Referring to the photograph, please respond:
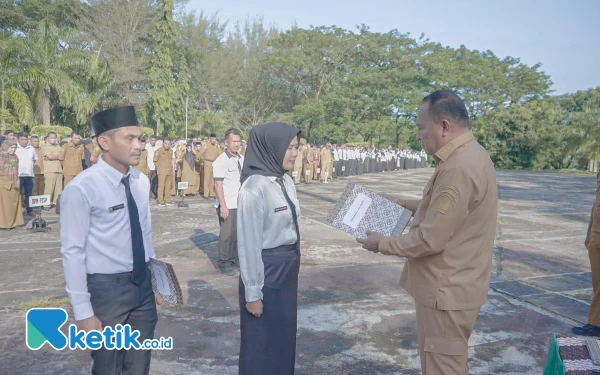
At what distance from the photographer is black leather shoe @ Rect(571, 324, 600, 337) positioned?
444cm

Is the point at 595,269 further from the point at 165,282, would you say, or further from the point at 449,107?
the point at 165,282

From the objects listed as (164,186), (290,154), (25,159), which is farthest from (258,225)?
(164,186)

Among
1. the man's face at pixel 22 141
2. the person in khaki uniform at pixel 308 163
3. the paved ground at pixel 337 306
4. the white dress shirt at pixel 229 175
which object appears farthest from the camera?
the person in khaki uniform at pixel 308 163

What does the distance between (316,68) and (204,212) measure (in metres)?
29.5

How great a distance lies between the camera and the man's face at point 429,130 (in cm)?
264

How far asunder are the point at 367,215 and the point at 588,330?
285 centimetres

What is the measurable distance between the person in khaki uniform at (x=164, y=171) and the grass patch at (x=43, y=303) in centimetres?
832

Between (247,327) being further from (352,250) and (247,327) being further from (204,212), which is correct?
(204,212)

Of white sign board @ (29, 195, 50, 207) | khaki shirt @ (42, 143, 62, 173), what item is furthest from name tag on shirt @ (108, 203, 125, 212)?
khaki shirt @ (42, 143, 62, 173)

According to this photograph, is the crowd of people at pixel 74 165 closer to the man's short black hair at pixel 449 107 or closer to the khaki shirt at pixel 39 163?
the khaki shirt at pixel 39 163

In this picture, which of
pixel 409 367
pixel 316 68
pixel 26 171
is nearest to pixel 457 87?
pixel 316 68

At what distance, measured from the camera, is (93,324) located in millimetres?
2424

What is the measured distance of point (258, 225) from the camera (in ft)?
9.14

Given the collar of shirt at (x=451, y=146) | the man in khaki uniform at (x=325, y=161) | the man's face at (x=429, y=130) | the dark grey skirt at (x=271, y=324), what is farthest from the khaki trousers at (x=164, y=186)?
the collar of shirt at (x=451, y=146)
